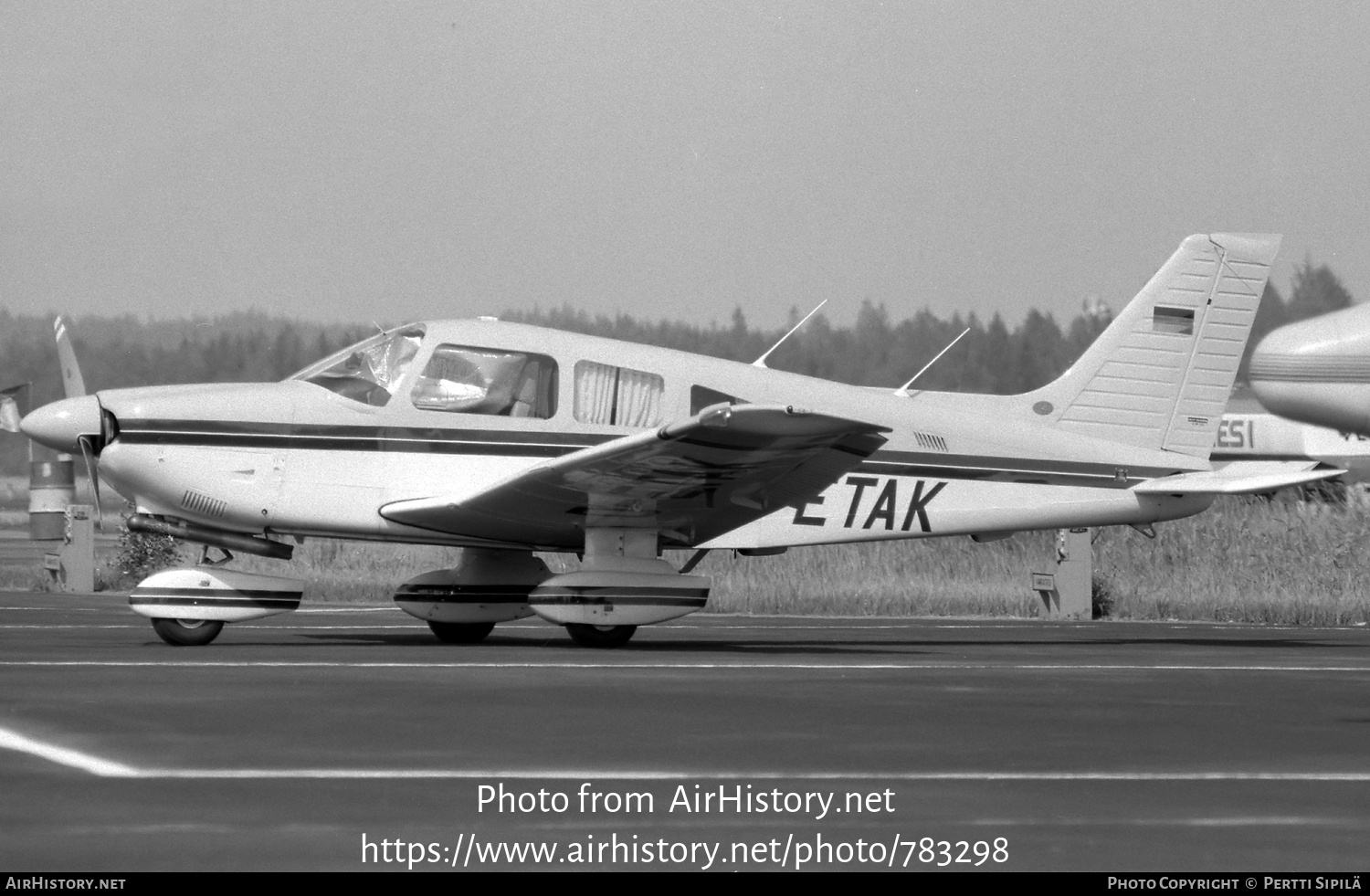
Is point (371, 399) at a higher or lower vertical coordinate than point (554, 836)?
higher

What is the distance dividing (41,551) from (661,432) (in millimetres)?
23044

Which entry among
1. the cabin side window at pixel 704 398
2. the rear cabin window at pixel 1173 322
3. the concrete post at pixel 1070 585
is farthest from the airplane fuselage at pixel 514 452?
the concrete post at pixel 1070 585

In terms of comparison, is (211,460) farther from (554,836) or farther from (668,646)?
(554,836)

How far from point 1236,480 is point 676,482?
13.5 ft

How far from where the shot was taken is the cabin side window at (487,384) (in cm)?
1177

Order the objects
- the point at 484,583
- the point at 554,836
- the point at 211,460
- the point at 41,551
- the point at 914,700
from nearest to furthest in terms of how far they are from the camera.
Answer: the point at 554,836 → the point at 914,700 → the point at 211,460 → the point at 484,583 → the point at 41,551

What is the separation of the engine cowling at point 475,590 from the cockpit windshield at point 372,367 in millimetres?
1347

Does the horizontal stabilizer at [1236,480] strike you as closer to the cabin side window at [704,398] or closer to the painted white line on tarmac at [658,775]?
the cabin side window at [704,398]

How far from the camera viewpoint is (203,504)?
38.0 feet

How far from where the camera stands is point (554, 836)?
4.67 metres

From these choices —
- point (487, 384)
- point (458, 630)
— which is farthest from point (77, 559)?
point (487, 384)

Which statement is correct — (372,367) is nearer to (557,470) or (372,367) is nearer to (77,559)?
(557,470)

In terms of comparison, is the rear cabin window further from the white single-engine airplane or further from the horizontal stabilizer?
the horizontal stabilizer
